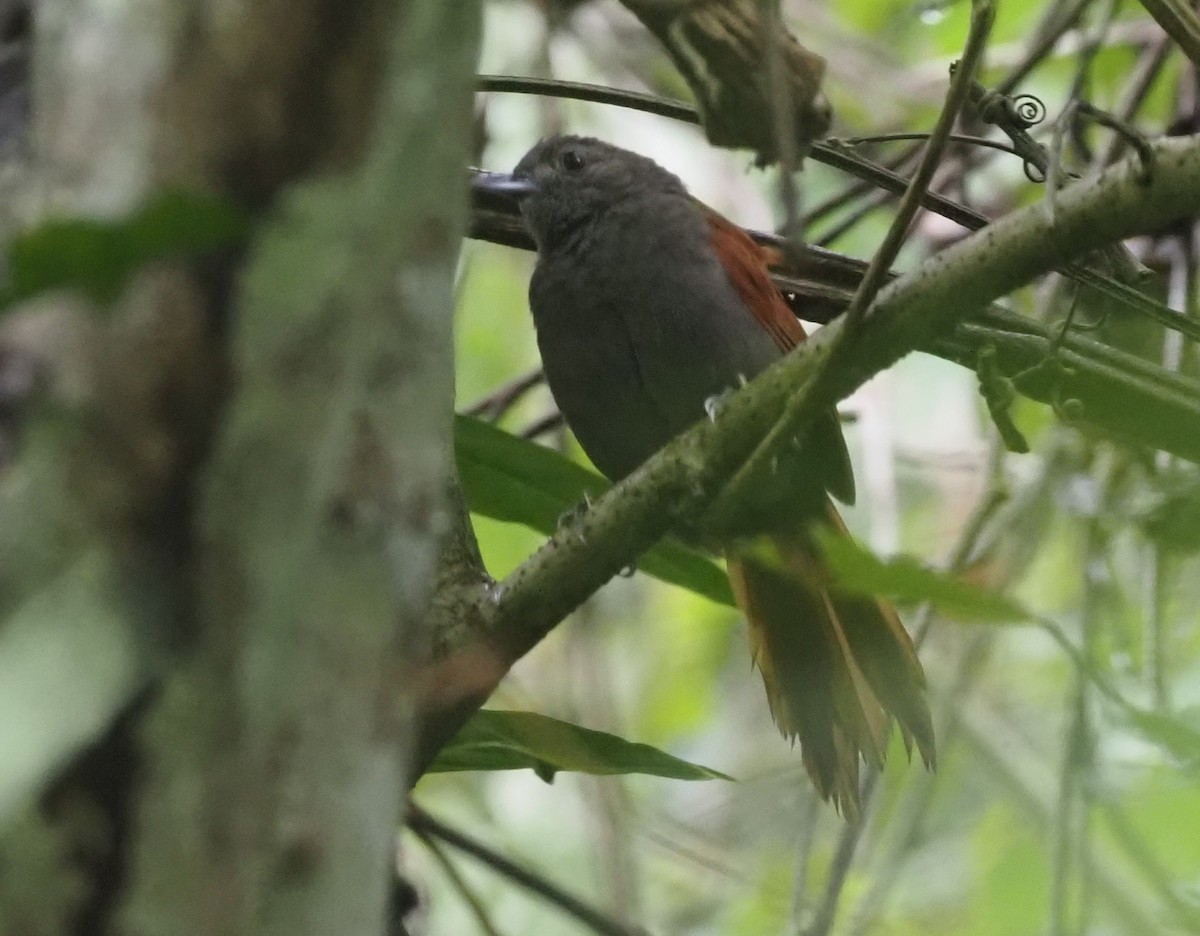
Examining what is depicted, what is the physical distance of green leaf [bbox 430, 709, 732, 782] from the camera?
1.63 metres

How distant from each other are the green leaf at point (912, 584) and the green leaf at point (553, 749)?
82 centimetres

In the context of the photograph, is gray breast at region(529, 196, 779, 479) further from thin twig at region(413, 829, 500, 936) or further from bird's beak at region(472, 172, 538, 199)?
thin twig at region(413, 829, 500, 936)

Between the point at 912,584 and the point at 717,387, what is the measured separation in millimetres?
1721

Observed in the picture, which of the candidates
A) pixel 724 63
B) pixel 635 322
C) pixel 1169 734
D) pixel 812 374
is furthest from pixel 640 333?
pixel 1169 734

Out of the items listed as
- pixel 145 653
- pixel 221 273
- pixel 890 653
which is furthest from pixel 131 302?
pixel 890 653

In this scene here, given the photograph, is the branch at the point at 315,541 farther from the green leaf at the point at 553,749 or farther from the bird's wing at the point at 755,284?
the bird's wing at the point at 755,284

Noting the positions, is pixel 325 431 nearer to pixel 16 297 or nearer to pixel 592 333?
pixel 16 297

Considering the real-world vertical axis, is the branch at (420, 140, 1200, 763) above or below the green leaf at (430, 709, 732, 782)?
above

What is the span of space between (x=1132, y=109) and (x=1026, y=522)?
72 centimetres

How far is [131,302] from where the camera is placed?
612 millimetres

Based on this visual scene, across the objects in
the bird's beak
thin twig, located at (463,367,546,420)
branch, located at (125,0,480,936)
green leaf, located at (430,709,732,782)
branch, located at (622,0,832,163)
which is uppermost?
the bird's beak

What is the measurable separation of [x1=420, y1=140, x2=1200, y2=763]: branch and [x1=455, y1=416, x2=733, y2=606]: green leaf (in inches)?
16.8

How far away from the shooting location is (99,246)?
0.56 metres

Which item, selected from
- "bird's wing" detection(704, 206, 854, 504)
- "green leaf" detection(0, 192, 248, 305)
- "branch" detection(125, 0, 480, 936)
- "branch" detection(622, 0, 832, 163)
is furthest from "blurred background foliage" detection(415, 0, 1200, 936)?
"green leaf" detection(0, 192, 248, 305)
